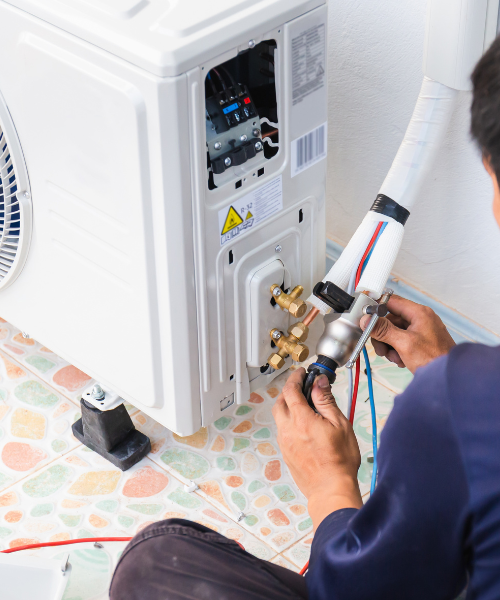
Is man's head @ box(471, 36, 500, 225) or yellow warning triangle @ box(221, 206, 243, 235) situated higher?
man's head @ box(471, 36, 500, 225)

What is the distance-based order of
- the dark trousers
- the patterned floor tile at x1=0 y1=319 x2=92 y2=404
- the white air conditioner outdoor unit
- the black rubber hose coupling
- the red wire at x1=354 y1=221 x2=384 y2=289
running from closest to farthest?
the dark trousers
the white air conditioner outdoor unit
the black rubber hose coupling
the red wire at x1=354 y1=221 x2=384 y2=289
the patterned floor tile at x1=0 y1=319 x2=92 y2=404

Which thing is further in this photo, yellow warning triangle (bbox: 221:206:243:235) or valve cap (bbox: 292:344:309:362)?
valve cap (bbox: 292:344:309:362)

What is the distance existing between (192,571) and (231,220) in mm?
423

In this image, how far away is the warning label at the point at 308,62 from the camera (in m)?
0.93

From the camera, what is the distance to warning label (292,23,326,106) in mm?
930

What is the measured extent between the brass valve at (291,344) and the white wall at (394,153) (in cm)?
35

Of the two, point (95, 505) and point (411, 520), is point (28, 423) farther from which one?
point (411, 520)

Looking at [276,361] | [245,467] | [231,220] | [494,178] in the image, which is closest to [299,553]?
[245,467]

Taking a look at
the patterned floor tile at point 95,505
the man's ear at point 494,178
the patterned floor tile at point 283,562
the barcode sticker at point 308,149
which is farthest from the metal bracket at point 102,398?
the man's ear at point 494,178

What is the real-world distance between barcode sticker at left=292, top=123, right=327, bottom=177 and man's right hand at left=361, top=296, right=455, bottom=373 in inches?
8.6

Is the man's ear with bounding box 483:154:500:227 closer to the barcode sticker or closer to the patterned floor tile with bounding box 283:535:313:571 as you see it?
the barcode sticker

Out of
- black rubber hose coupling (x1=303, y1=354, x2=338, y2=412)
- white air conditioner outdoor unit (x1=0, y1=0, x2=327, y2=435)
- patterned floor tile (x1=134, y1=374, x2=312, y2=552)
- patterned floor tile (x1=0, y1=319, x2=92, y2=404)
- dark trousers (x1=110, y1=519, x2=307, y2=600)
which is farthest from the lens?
patterned floor tile (x1=0, y1=319, x2=92, y2=404)

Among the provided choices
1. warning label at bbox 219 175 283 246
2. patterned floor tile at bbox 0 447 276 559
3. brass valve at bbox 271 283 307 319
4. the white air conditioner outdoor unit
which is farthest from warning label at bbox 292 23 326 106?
patterned floor tile at bbox 0 447 276 559

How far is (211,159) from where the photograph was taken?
91 cm
